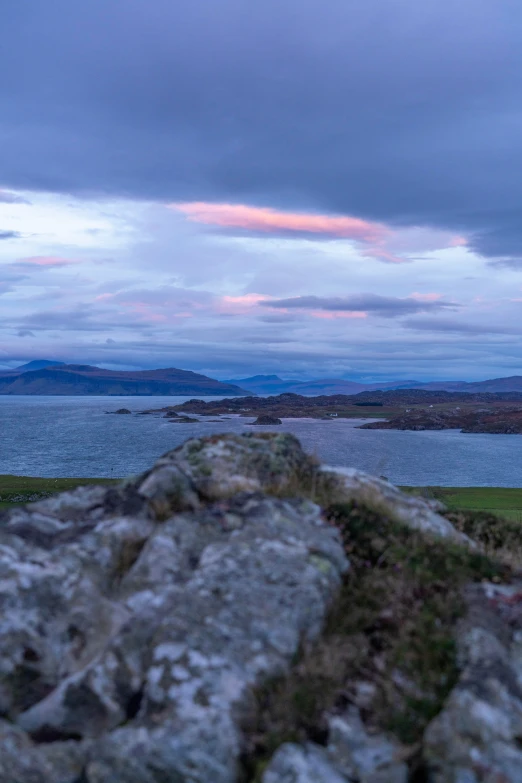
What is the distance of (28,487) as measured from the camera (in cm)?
5966

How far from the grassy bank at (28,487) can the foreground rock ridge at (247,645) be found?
42.7m

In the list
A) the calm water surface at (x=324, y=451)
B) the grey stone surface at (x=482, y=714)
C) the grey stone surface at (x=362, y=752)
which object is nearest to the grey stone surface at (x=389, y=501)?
the grey stone surface at (x=482, y=714)

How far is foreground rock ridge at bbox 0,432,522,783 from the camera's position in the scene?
5902 mm

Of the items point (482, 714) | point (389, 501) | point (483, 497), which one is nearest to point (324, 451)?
point (483, 497)

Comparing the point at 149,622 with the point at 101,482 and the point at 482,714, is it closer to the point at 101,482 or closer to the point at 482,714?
the point at 482,714

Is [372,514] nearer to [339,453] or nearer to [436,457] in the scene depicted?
[339,453]

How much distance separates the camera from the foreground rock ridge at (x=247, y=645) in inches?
232

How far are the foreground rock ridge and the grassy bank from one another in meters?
42.7

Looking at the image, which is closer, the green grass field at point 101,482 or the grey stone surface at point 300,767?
the grey stone surface at point 300,767

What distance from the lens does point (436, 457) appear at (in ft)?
353

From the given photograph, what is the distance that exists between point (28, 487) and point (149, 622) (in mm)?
57084

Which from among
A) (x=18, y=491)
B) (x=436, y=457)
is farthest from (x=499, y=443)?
(x=18, y=491)

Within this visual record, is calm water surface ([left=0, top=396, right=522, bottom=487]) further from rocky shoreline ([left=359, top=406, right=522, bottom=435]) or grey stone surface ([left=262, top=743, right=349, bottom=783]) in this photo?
grey stone surface ([left=262, top=743, right=349, bottom=783])

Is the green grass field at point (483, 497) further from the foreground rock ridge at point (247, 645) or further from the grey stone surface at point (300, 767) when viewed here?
the grey stone surface at point (300, 767)
